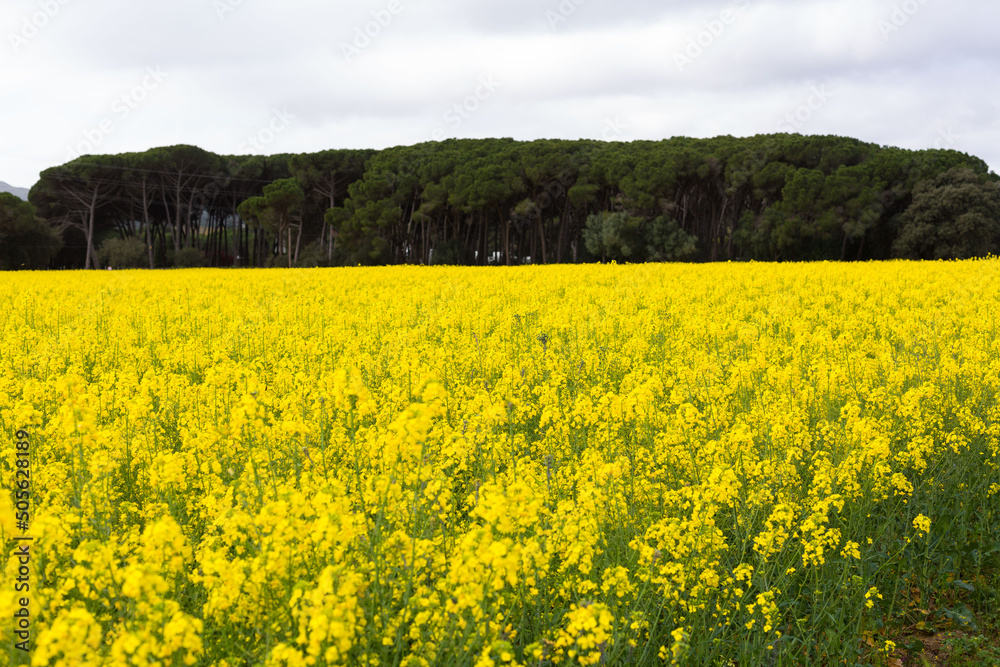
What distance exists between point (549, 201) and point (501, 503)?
5323 cm

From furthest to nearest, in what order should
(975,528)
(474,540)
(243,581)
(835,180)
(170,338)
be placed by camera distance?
(835,180) → (170,338) → (975,528) → (243,581) → (474,540)

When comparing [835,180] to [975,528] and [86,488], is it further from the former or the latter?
[86,488]

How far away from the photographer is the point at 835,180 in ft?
140

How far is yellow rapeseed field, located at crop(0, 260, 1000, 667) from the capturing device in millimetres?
2352

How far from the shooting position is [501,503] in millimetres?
2242

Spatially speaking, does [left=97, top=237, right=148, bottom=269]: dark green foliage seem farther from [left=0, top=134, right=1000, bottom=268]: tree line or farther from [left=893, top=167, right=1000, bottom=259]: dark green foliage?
[left=893, top=167, right=1000, bottom=259]: dark green foliage

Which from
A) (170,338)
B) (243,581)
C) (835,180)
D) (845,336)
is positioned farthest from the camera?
(835,180)

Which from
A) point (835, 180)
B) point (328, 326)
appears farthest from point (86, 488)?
point (835, 180)

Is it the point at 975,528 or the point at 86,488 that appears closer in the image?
the point at 86,488

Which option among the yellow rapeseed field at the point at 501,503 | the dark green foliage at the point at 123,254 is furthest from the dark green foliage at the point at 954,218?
the dark green foliage at the point at 123,254

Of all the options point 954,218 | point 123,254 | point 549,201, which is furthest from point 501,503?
point 123,254

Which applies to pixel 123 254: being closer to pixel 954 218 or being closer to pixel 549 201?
pixel 549 201

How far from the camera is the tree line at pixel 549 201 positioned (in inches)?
1689

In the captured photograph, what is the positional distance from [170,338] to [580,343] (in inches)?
253
